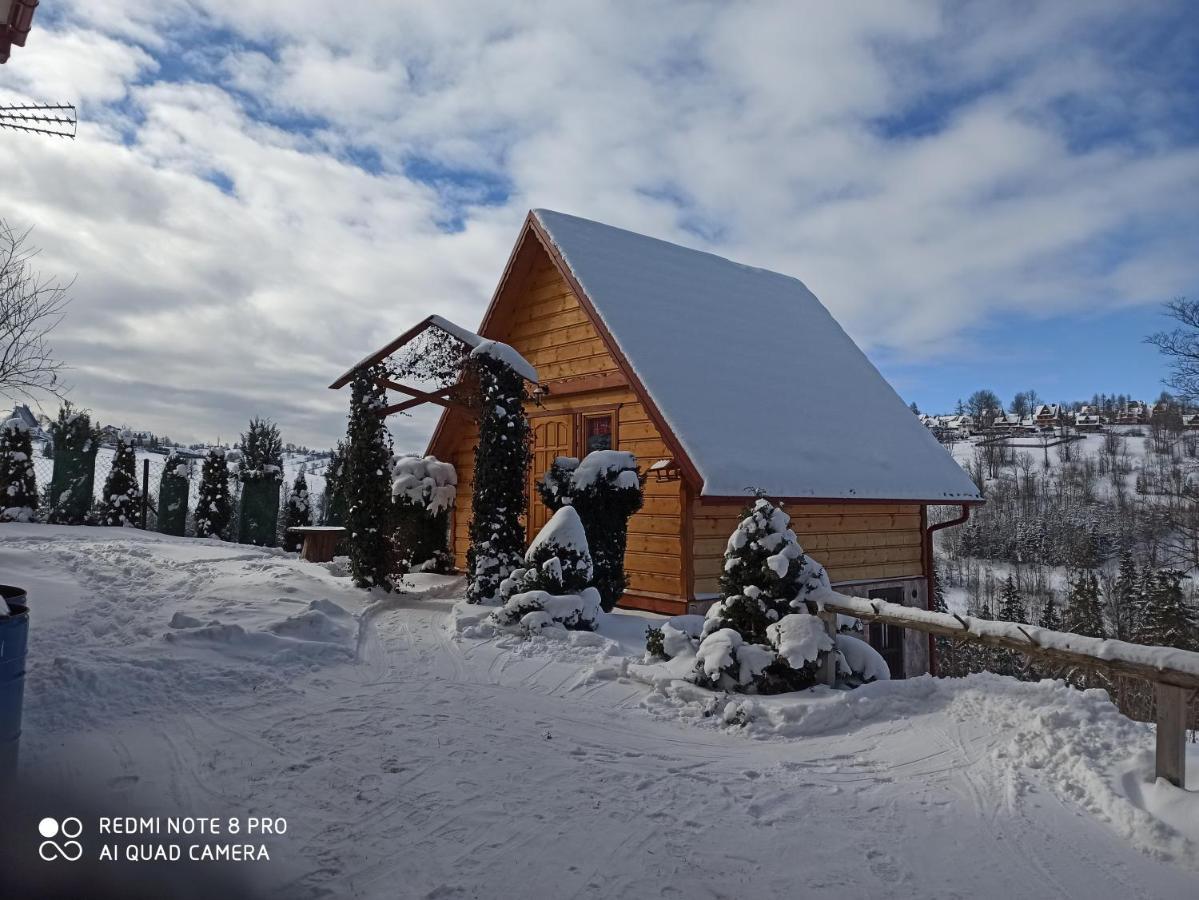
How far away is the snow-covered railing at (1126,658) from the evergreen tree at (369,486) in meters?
7.75

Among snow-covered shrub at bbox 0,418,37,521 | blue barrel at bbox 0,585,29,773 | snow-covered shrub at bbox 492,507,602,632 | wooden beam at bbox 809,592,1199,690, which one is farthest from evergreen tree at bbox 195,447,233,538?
wooden beam at bbox 809,592,1199,690

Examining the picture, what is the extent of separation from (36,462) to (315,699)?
70.2 ft

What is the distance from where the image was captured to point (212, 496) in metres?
23.3

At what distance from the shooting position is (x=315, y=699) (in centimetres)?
529

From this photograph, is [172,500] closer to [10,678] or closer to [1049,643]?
[10,678]

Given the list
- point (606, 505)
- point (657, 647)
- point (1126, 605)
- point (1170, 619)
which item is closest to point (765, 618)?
point (657, 647)

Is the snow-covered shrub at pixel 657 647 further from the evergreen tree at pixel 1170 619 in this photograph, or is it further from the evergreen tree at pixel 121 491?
the evergreen tree at pixel 1170 619

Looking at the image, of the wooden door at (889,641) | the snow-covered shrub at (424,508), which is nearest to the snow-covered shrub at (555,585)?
the snow-covered shrub at (424,508)

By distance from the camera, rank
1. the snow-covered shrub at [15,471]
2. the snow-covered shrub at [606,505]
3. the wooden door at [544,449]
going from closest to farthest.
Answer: the snow-covered shrub at [606,505]
the wooden door at [544,449]
the snow-covered shrub at [15,471]

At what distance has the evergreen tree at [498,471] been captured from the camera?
9.85m

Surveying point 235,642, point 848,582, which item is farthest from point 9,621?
point 848,582

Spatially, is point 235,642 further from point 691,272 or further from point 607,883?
point 691,272

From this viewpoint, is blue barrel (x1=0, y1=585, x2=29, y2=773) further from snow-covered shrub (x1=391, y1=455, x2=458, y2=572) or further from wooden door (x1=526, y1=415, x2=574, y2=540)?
wooden door (x1=526, y1=415, x2=574, y2=540)

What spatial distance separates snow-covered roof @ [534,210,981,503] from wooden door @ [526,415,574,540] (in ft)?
7.94
